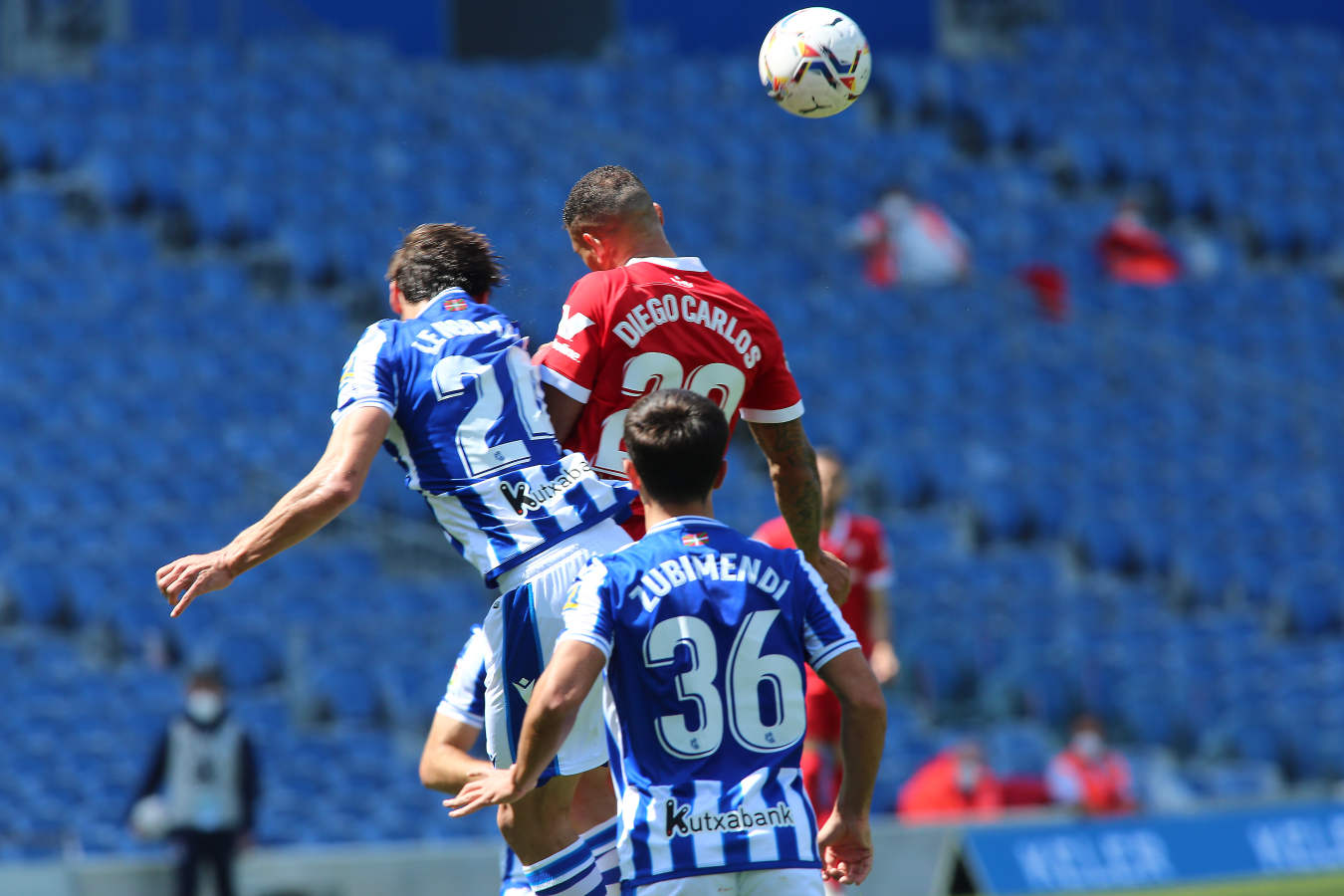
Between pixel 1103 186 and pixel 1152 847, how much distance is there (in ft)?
38.6

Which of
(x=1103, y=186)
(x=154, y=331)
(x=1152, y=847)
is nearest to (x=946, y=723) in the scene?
(x=1152, y=847)

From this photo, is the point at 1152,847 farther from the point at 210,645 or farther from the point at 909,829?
the point at 210,645

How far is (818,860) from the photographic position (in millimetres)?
3977

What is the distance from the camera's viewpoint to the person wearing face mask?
9633mm

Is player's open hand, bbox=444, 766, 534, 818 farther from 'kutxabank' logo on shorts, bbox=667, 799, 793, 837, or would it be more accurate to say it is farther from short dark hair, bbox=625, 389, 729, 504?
short dark hair, bbox=625, 389, 729, 504

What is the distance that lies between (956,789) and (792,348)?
5858mm

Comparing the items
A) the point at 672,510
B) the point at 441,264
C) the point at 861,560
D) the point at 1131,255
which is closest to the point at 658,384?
the point at 441,264

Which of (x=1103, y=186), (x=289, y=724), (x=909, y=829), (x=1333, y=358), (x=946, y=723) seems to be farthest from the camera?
(x=1103, y=186)

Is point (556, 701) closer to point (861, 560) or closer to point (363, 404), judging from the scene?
point (363, 404)

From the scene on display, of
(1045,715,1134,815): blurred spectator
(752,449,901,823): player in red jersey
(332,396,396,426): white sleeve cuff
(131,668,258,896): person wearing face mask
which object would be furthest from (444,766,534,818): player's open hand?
(1045,715,1134,815): blurred spectator

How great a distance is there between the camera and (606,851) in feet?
15.9

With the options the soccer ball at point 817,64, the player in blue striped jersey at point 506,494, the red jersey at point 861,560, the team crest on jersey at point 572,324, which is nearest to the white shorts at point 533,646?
the player in blue striped jersey at point 506,494

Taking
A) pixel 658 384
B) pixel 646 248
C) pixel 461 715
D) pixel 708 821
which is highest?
pixel 646 248

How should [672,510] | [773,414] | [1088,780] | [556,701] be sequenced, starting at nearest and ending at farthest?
1. [556,701]
2. [672,510]
3. [773,414]
4. [1088,780]
